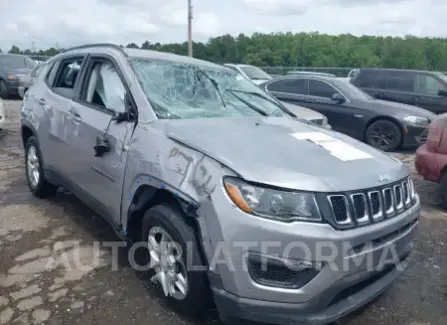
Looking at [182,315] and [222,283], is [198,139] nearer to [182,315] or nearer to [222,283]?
[222,283]

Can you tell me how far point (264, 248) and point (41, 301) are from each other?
1700 mm

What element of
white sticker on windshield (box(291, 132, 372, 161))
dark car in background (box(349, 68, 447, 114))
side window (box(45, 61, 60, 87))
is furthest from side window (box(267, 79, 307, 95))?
white sticker on windshield (box(291, 132, 372, 161))

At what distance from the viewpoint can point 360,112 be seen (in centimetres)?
869

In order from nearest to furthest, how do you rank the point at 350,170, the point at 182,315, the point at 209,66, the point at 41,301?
1. the point at 350,170
2. the point at 182,315
3. the point at 41,301
4. the point at 209,66

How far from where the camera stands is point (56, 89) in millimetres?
4449

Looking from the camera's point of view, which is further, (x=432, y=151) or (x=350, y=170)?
(x=432, y=151)

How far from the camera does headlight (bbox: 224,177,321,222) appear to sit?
7.59ft

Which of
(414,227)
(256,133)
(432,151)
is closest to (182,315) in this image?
(256,133)

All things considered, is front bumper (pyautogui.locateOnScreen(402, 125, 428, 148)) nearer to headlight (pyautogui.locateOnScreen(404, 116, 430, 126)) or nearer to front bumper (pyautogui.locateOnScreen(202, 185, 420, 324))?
headlight (pyautogui.locateOnScreen(404, 116, 430, 126))

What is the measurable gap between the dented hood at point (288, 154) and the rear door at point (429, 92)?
25.5ft

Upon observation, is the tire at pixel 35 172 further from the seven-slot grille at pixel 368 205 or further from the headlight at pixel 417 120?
the headlight at pixel 417 120

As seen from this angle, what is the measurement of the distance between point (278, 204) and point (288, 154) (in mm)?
431

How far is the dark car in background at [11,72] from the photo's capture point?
15.0 m

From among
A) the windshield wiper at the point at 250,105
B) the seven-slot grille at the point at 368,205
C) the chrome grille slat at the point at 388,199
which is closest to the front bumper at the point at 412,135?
the windshield wiper at the point at 250,105
